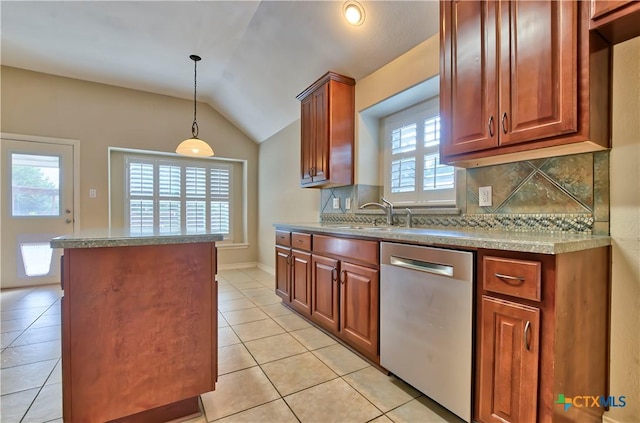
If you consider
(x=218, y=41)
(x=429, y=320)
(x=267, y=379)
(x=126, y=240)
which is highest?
(x=218, y=41)

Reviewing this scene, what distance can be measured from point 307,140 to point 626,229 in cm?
260

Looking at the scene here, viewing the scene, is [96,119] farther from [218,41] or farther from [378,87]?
[378,87]

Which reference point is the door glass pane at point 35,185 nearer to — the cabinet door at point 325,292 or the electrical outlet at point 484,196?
the cabinet door at point 325,292

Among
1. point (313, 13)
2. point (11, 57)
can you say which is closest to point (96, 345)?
point (313, 13)

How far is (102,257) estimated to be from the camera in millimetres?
1266

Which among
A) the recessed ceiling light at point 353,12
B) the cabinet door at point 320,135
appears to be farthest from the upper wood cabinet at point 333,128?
the recessed ceiling light at point 353,12

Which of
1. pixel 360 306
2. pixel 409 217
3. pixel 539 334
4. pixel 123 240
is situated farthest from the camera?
pixel 409 217

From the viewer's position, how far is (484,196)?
1.83m

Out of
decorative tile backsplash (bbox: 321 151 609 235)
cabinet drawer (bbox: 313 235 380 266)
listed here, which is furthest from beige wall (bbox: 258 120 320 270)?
decorative tile backsplash (bbox: 321 151 609 235)

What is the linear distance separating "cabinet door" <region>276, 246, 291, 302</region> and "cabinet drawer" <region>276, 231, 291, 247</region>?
6 centimetres

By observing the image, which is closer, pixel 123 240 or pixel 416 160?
pixel 123 240

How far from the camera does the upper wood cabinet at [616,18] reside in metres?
1.07

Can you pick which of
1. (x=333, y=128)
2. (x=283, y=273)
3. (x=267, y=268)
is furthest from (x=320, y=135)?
(x=267, y=268)

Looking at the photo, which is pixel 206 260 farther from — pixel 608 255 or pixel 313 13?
pixel 313 13
